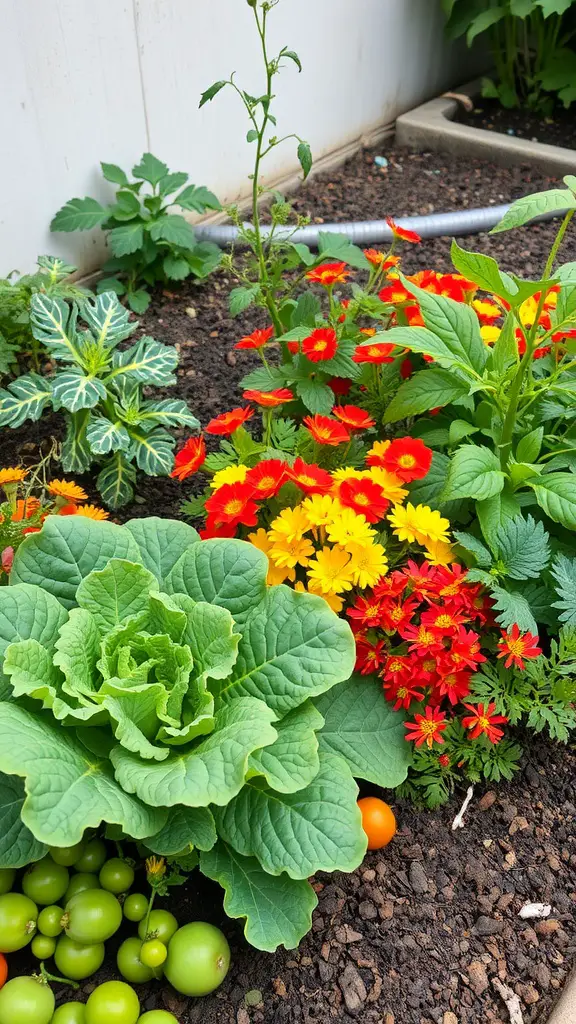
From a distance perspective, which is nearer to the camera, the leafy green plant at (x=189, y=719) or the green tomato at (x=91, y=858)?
the leafy green plant at (x=189, y=719)

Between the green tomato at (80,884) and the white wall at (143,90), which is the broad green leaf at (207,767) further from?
the white wall at (143,90)

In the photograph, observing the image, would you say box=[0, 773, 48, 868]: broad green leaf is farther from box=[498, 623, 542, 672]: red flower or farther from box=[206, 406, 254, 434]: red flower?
box=[498, 623, 542, 672]: red flower

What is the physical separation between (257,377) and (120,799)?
126cm

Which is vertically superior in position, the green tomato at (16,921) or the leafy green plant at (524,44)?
the leafy green plant at (524,44)

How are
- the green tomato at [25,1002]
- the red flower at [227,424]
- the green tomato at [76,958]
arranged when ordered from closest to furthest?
the green tomato at [25,1002]
the green tomato at [76,958]
the red flower at [227,424]

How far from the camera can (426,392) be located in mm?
1982

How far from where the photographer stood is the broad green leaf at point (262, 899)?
1470 mm

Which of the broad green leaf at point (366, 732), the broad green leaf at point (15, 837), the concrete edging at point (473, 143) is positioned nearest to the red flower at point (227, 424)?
the broad green leaf at point (366, 732)

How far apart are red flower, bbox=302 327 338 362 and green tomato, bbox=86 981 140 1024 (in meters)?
1.43

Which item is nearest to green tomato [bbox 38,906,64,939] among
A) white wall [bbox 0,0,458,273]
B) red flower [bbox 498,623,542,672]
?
red flower [bbox 498,623,542,672]

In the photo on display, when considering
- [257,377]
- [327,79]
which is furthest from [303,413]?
[327,79]

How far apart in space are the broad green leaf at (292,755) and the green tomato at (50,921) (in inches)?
17.7

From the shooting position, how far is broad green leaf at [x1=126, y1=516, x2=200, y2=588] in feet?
5.97

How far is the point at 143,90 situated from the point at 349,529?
2410 mm
